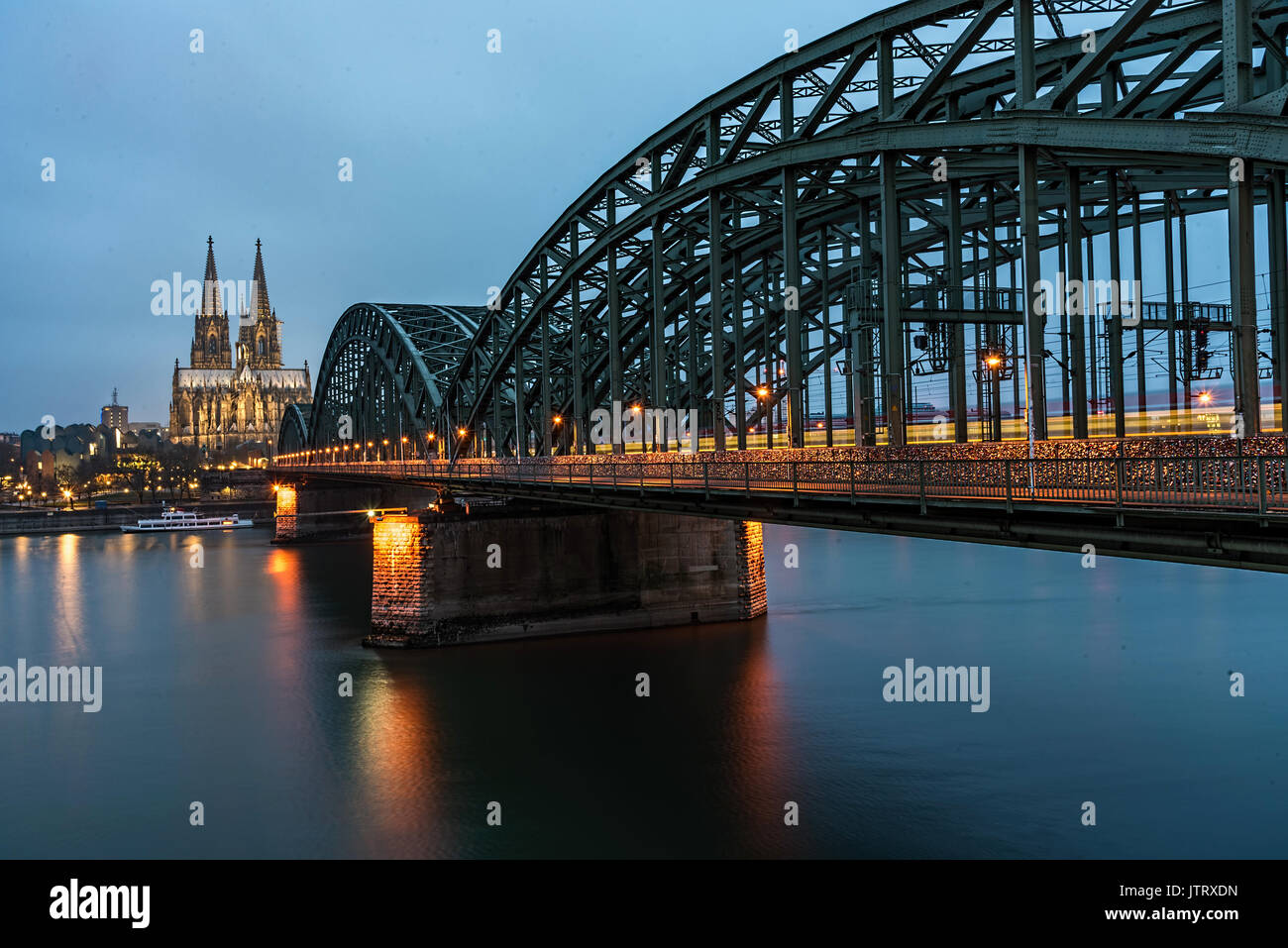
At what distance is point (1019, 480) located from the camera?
56.2 ft

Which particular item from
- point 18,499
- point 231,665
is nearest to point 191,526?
point 18,499

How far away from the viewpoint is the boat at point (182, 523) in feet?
382

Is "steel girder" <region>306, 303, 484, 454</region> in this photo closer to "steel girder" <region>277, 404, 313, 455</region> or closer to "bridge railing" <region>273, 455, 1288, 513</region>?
→ "steel girder" <region>277, 404, 313, 455</region>

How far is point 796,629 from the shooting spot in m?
40.1

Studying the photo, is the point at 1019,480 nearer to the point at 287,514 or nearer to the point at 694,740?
the point at 694,740

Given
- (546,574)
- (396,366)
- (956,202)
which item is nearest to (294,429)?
(396,366)

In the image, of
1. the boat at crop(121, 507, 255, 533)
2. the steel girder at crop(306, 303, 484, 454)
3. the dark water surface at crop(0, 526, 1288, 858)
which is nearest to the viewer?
the dark water surface at crop(0, 526, 1288, 858)

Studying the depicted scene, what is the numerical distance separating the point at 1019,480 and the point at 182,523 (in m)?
116

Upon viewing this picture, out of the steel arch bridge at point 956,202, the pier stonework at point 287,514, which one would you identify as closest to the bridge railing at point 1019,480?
the steel arch bridge at point 956,202

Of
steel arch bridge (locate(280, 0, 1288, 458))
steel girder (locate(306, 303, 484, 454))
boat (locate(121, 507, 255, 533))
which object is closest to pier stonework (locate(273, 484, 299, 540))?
steel girder (locate(306, 303, 484, 454))

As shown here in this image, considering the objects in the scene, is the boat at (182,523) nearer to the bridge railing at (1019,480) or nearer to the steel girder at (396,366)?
the steel girder at (396,366)

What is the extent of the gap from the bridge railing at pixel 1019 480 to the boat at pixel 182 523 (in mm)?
100753

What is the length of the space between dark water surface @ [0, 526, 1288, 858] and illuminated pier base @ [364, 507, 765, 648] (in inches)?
53.3

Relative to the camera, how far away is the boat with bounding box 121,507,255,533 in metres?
116
